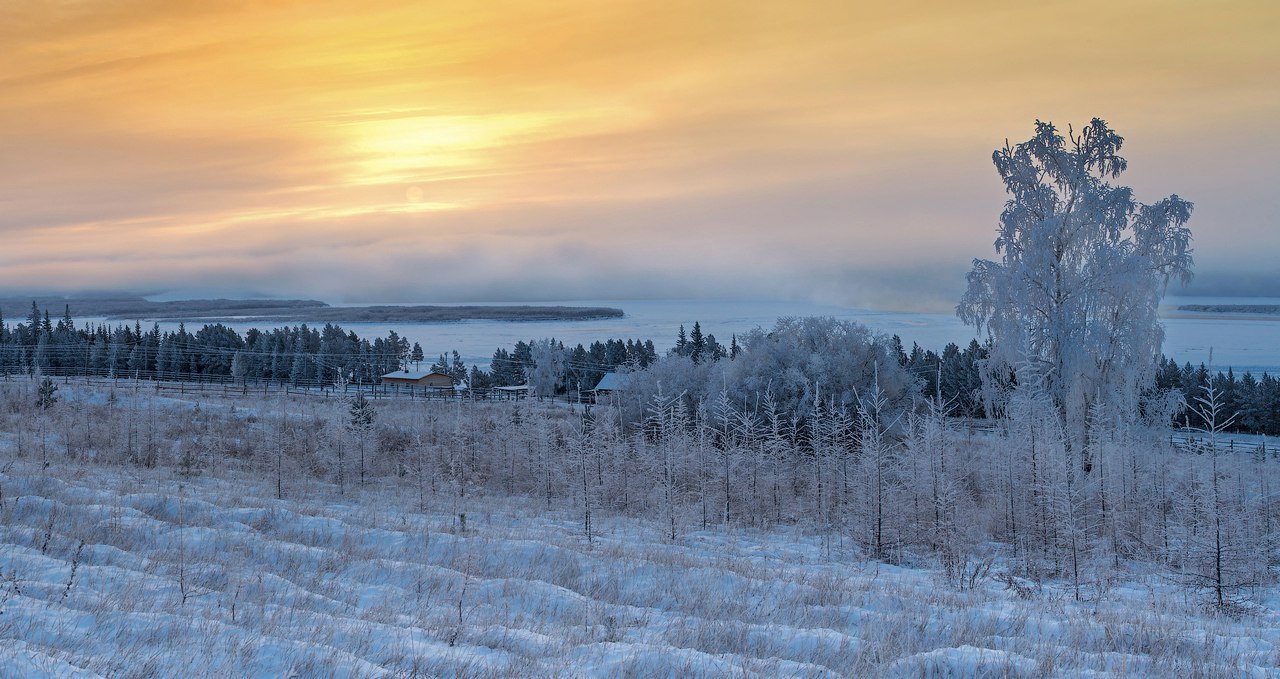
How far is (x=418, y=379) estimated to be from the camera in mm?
76625

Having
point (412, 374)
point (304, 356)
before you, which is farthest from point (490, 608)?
point (304, 356)

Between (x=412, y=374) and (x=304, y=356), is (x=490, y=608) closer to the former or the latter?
(x=412, y=374)

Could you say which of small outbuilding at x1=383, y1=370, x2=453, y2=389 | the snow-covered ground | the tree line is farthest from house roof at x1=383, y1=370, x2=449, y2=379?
the snow-covered ground

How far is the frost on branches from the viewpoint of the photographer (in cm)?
2256

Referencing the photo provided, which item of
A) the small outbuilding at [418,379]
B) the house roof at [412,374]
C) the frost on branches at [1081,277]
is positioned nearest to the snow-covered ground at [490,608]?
the frost on branches at [1081,277]

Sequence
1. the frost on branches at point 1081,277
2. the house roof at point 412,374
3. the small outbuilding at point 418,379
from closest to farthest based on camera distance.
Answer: the frost on branches at point 1081,277 < the small outbuilding at point 418,379 < the house roof at point 412,374

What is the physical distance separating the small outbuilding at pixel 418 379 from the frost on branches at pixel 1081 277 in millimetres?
59524

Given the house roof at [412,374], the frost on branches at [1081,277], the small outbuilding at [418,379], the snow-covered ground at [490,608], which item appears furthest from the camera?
the house roof at [412,374]

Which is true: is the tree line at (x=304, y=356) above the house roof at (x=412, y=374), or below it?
above

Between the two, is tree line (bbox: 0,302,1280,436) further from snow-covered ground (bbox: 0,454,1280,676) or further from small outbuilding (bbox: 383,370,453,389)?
snow-covered ground (bbox: 0,454,1280,676)

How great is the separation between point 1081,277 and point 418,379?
64.1m

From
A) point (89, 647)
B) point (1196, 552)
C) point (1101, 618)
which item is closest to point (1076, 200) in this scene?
point (1196, 552)

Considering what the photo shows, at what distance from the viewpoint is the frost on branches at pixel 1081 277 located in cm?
2256

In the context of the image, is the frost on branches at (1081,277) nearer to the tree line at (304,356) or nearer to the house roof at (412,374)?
the tree line at (304,356)
